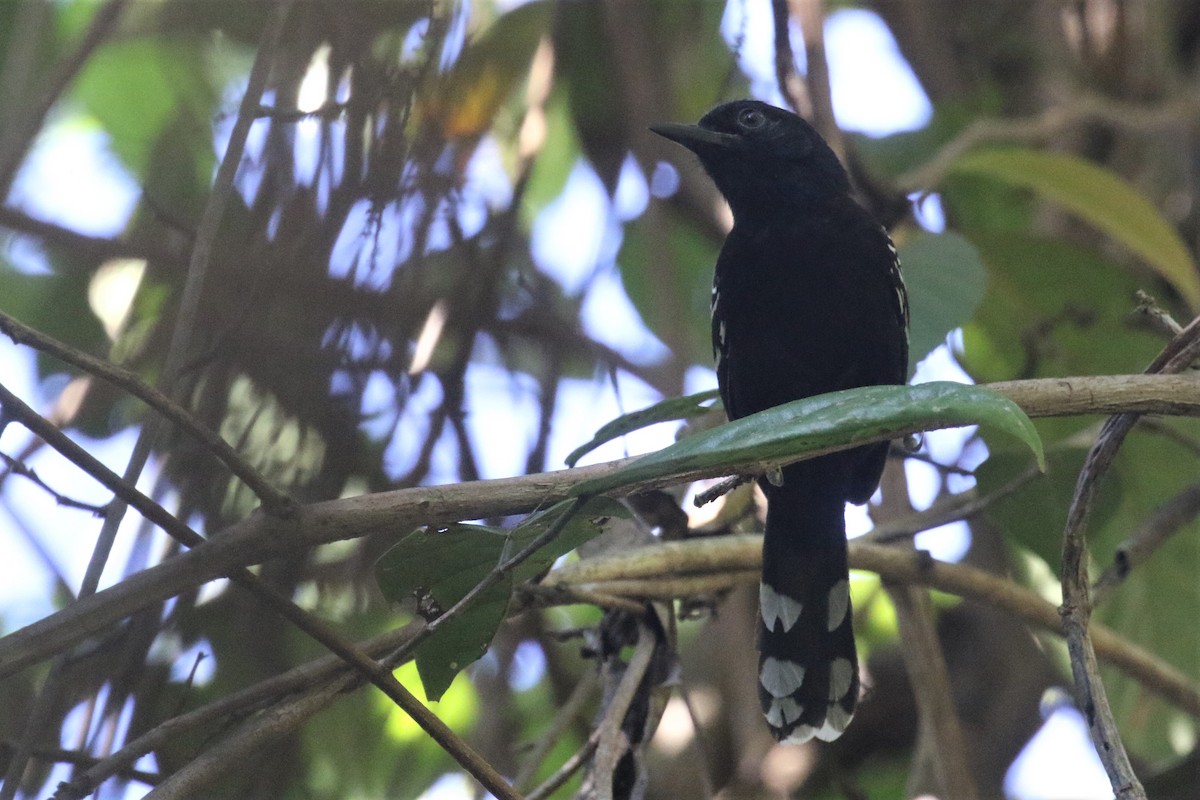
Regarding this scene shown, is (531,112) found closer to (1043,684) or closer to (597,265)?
(597,265)

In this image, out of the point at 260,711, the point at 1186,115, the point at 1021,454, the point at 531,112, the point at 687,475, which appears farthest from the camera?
the point at 1186,115

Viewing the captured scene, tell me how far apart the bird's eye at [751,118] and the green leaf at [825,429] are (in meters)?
1.73

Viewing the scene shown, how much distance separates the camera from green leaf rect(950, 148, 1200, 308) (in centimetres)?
327

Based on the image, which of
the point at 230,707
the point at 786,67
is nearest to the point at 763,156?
the point at 786,67

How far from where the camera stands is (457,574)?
1.73 m

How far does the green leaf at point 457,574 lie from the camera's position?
1667mm

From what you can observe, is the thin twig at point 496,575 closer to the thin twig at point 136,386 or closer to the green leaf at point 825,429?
the green leaf at point 825,429

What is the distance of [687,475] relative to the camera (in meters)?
1.53

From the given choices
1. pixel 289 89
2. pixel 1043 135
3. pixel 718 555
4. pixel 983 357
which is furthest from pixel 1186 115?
pixel 289 89

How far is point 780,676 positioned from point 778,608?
0.50ft

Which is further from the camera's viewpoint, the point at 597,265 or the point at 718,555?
the point at 597,265

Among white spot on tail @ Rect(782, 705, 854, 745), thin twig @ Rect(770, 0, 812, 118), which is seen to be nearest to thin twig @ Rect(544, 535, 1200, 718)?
white spot on tail @ Rect(782, 705, 854, 745)

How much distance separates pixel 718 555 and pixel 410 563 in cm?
78

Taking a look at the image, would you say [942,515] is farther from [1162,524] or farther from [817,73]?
[817,73]
